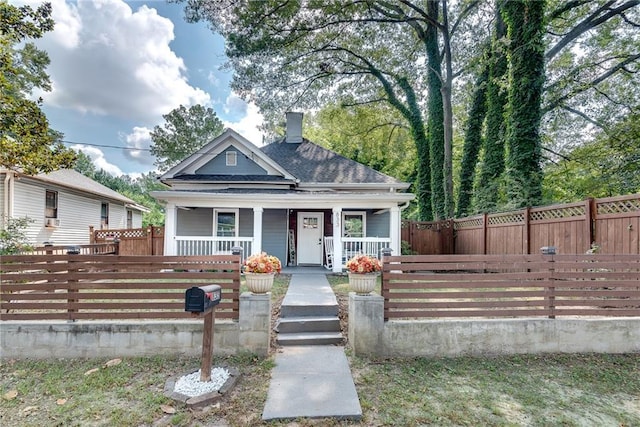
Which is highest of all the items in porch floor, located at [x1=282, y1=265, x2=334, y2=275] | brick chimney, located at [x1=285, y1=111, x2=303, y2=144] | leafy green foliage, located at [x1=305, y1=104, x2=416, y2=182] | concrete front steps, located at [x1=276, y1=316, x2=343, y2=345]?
leafy green foliage, located at [x1=305, y1=104, x2=416, y2=182]

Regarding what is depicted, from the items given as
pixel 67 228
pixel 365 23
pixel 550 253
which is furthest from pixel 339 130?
pixel 550 253

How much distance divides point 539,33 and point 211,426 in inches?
463

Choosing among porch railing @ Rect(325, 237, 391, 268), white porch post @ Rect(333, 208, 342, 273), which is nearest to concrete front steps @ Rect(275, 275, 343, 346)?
white porch post @ Rect(333, 208, 342, 273)

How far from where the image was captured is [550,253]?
4.28 meters

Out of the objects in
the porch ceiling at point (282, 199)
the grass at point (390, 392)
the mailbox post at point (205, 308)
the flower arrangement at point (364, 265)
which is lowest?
the grass at point (390, 392)

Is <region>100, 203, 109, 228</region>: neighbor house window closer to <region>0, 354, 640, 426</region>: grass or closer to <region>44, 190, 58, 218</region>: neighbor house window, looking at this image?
<region>44, 190, 58, 218</region>: neighbor house window

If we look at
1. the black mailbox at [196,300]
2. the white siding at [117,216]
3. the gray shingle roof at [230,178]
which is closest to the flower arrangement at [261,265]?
the black mailbox at [196,300]

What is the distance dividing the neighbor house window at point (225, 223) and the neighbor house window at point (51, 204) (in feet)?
26.0

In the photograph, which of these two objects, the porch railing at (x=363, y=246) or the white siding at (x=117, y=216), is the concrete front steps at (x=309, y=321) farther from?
the white siding at (x=117, y=216)

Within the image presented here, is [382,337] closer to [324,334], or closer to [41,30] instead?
[324,334]

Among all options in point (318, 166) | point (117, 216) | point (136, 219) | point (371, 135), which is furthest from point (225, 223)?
point (136, 219)

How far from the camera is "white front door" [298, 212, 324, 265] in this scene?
1133 centimetres

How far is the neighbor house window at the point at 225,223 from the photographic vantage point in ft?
36.0

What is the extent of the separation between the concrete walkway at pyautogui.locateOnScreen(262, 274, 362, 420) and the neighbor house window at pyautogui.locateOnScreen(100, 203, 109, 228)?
57.0ft
